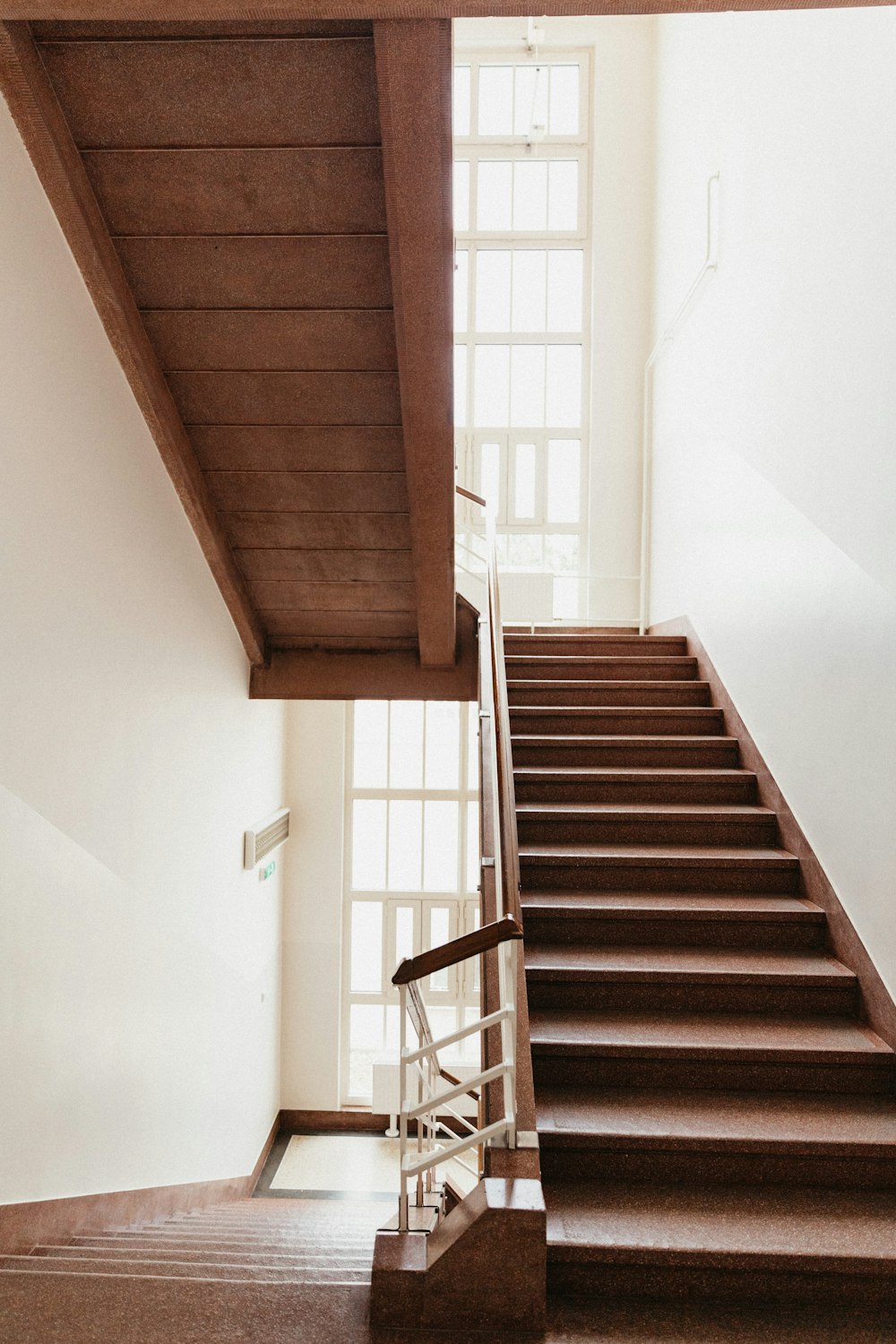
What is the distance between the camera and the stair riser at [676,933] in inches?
133

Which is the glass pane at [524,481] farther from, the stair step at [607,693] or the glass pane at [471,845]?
the stair step at [607,693]

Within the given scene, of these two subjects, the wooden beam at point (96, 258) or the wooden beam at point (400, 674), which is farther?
the wooden beam at point (400, 674)

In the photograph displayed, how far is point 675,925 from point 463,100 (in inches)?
270

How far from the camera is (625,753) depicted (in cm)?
440

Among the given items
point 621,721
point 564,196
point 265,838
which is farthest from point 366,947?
point 564,196

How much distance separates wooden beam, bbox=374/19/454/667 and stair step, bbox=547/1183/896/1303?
89.3 inches

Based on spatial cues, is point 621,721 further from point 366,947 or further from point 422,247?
point 366,947

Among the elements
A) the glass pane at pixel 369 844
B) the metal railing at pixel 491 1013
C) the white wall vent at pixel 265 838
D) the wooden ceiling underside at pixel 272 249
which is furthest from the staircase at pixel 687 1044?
the glass pane at pixel 369 844

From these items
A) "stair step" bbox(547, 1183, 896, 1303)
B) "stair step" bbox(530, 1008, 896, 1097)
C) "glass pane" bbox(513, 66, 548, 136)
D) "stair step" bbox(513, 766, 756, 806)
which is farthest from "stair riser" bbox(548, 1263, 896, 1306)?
"glass pane" bbox(513, 66, 548, 136)

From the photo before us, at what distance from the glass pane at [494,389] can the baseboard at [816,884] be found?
337 cm

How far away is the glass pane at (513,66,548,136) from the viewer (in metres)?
7.43

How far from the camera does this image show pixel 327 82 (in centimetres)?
237

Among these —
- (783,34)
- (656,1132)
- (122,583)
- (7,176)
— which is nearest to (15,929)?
(122,583)

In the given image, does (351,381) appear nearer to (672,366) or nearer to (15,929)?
(15,929)
